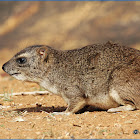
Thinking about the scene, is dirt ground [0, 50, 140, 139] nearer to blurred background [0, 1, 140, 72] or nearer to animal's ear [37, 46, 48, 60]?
animal's ear [37, 46, 48, 60]

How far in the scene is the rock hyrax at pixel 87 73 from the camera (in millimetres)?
6359

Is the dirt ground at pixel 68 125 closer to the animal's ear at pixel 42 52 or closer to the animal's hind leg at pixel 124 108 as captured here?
the animal's hind leg at pixel 124 108

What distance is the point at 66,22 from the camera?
25781mm

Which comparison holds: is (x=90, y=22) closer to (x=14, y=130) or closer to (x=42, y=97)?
(x=42, y=97)

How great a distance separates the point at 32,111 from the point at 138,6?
1866cm

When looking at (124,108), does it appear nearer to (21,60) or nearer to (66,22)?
(21,60)

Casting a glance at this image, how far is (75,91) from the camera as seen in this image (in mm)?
6719

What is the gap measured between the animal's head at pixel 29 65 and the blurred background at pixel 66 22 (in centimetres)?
1352

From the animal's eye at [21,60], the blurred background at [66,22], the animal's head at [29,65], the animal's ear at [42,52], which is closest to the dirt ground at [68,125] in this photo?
the animal's head at [29,65]

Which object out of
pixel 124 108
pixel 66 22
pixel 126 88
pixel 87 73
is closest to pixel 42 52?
pixel 87 73

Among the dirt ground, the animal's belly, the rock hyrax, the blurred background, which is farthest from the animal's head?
the blurred background

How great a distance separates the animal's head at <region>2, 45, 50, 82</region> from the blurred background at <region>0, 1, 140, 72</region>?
13.5 m

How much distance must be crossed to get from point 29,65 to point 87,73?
1471mm

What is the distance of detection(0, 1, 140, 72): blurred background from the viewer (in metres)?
22.5
